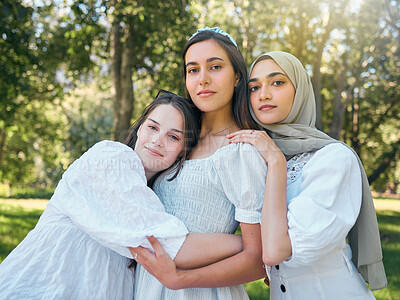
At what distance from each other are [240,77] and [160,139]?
0.73 m

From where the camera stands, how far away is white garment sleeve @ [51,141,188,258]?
1.83m

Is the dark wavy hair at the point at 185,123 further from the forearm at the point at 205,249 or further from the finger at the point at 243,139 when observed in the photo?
the forearm at the point at 205,249

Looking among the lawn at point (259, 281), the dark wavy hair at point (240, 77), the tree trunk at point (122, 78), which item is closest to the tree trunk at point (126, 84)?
the tree trunk at point (122, 78)

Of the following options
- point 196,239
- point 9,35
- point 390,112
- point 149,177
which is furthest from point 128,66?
point 390,112

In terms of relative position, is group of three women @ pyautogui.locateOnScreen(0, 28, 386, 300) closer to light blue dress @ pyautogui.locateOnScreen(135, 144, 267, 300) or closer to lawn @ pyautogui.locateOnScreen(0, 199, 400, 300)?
light blue dress @ pyautogui.locateOnScreen(135, 144, 267, 300)

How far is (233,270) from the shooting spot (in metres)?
1.89

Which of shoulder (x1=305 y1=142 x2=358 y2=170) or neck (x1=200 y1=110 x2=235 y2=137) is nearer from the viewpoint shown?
shoulder (x1=305 y1=142 x2=358 y2=170)

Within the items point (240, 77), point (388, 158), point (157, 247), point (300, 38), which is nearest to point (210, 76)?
point (240, 77)

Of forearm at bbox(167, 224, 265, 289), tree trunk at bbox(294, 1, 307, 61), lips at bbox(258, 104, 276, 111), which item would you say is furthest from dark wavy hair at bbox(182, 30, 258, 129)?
tree trunk at bbox(294, 1, 307, 61)

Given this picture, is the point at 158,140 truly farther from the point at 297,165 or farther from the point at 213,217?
the point at 297,165

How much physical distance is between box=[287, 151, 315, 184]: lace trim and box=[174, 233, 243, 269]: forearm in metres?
0.56

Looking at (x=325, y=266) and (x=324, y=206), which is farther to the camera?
(x=325, y=266)

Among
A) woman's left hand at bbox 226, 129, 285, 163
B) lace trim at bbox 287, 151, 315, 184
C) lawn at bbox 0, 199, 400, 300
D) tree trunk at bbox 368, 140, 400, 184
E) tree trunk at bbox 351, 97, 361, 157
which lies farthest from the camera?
tree trunk at bbox 351, 97, 361, 157

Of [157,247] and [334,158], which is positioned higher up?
[334,158]
